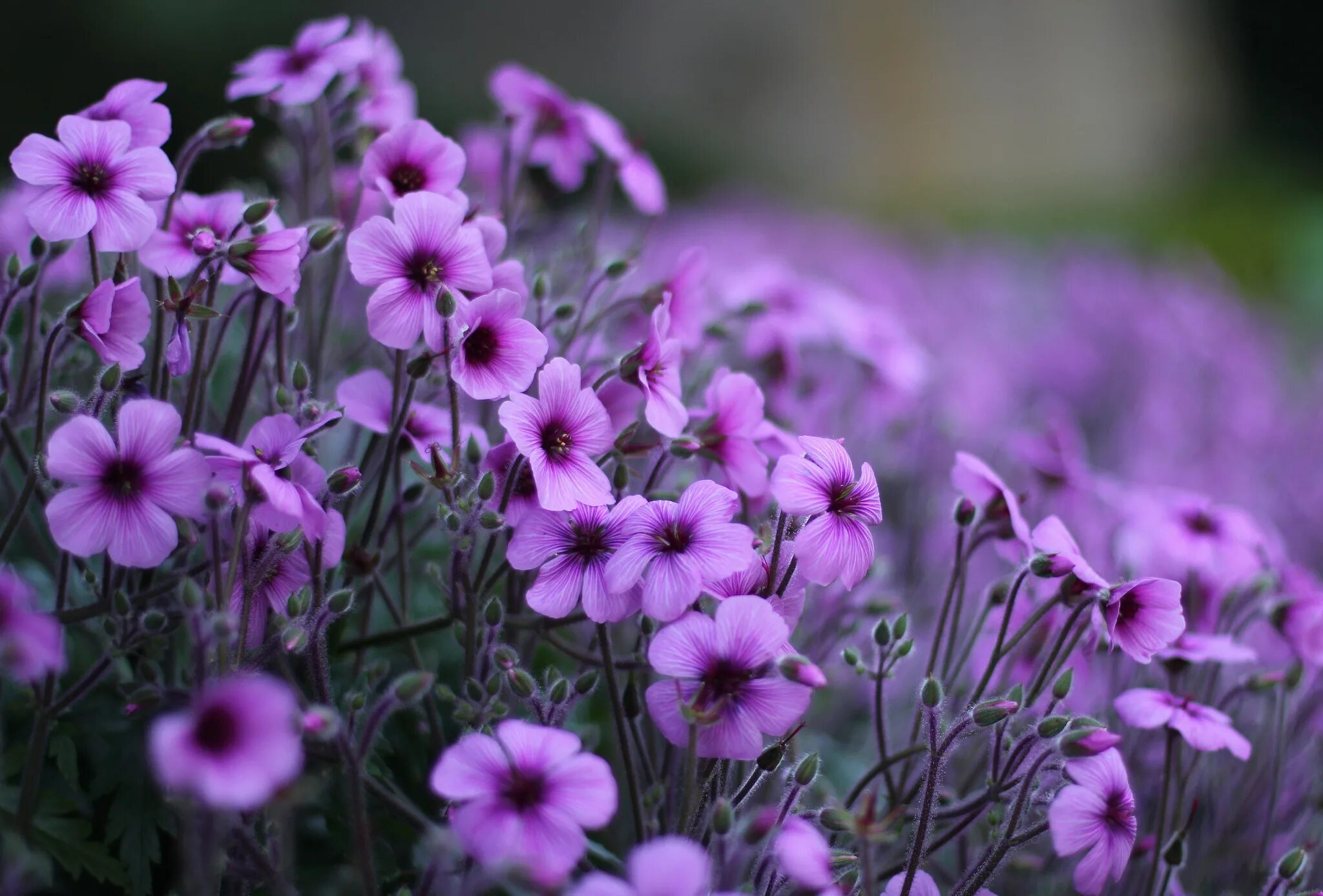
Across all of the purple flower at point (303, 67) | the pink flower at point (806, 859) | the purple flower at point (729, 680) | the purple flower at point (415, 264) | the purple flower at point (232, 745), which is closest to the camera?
Answer: the purple flower at point (232, 745)

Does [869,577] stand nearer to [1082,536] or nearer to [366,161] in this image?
[1082,536]

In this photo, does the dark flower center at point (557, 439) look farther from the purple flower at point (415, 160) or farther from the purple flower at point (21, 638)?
the purple flower at point (21, 638)

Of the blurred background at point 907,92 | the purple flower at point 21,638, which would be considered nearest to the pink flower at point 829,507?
the purple flower at point 21,638

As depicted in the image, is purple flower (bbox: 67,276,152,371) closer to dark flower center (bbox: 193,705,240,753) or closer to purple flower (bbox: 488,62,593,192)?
dark flower center (bbox: 193,705,240,753)

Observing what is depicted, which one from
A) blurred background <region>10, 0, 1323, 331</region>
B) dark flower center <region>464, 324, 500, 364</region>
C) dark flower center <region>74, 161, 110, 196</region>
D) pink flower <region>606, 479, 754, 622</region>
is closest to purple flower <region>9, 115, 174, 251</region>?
dark flower center <region>74, 161, 110, 196</region>

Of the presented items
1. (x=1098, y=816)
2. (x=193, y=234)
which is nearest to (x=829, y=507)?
(x=1098, y=816)

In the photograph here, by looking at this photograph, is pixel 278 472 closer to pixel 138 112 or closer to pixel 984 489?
pixel 138 112

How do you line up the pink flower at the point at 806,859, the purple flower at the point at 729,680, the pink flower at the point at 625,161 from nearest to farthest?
the pink flower at the point at 806,859 → the purple flower at the point at 729,680 → the pink flower at the point at 625,161

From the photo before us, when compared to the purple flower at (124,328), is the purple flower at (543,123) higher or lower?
higher
